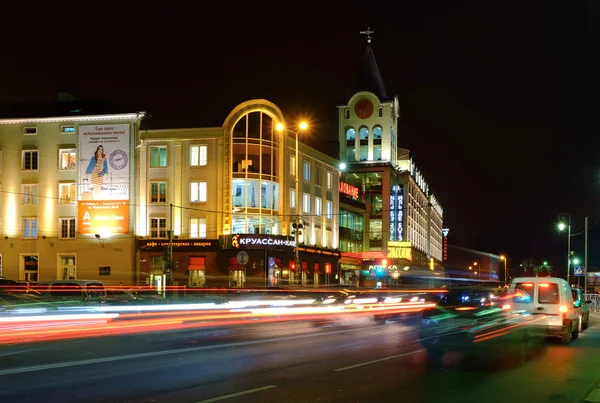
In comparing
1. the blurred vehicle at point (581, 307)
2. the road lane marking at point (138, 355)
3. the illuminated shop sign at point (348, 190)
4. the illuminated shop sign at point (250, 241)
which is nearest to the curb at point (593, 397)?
the road lane marking at point (138, 355)

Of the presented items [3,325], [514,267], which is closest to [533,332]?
[3,325]

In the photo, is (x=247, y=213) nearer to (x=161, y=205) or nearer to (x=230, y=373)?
(x=161, y=205)

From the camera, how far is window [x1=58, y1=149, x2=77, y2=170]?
52250mm

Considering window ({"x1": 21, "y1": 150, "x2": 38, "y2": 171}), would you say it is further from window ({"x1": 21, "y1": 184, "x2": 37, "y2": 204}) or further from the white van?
the white van

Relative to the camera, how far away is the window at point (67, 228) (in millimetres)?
51938

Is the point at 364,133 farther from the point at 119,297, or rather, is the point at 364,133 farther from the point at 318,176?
the point at 119,297

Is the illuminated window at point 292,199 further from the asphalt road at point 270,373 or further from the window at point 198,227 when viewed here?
the asphalt road at point 270,373

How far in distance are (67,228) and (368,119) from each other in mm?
46813

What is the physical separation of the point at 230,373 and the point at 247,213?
40169 mm

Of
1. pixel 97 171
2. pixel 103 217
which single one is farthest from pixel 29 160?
pixel 103 217

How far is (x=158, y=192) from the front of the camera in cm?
→ 5216

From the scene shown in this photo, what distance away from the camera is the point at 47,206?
52.3 meters

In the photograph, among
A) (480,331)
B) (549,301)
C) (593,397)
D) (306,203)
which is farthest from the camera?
(306,203)

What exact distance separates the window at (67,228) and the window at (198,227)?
848 centimetres
